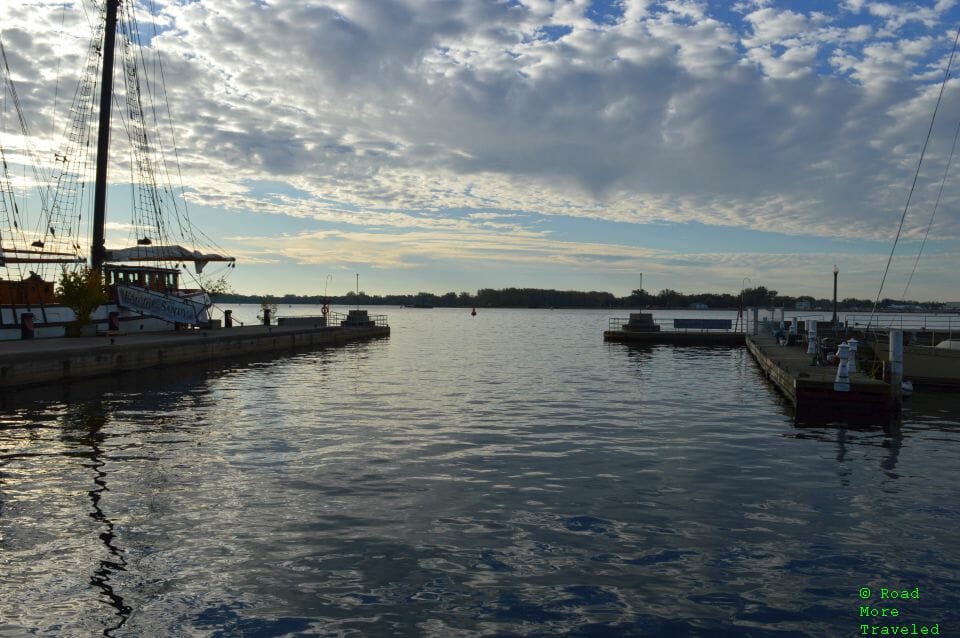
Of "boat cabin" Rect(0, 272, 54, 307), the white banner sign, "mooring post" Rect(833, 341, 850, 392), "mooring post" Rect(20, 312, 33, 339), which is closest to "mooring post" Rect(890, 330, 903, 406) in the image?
"mooring post" Rect(833, 341, 850, 392)

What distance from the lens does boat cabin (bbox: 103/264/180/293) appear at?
1752 inches

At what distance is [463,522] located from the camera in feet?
33.9

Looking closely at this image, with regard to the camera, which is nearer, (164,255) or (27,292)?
(27,292)

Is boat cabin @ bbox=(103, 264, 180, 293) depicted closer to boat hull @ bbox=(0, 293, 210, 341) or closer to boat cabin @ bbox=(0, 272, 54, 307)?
boat hull @ bbox=(0, 293, 210, 341)

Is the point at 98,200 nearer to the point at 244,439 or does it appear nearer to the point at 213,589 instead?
the point at 244,439

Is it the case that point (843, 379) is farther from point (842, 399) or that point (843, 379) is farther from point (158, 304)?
point (158, 304)

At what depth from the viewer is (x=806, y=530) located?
10086 mm

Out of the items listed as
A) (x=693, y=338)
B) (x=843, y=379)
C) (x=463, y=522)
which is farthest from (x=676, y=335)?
(x=463, y=522)

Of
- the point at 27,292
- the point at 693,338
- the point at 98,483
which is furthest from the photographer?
the point at 693,338

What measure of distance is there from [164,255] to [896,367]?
4550cm

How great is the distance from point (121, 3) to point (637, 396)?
142ft

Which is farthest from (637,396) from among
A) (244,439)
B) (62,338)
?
(62,338)

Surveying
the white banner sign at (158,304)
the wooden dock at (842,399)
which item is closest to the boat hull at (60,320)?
the white banner sign at (158,304)

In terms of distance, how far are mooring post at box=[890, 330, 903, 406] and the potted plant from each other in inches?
1539
